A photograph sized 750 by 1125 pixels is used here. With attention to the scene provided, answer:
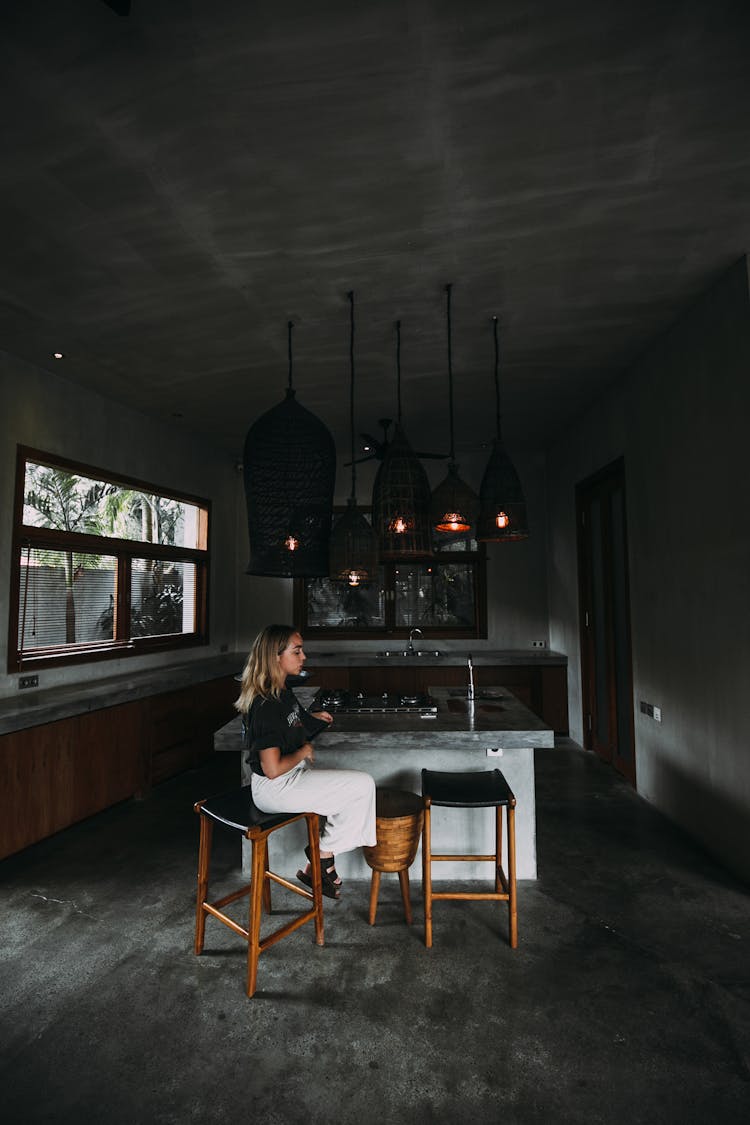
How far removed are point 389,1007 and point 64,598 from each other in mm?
3569

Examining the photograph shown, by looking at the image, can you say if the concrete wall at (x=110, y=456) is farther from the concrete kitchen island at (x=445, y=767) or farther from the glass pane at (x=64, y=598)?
the concrete kitchen island at (x=445, y=767)

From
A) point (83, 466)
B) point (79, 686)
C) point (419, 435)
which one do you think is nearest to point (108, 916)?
point (79, 686)

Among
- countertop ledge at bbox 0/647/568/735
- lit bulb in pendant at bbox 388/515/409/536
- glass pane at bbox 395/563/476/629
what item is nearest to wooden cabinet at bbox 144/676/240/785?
countertop ledge at bbox 0/647/568/735

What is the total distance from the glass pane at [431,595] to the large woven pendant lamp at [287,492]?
4.21 meters

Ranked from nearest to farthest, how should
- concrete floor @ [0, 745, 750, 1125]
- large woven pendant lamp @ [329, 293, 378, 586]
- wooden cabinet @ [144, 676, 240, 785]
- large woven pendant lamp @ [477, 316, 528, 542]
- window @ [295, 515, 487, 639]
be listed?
concrete floor @ [0, 745, 750, 1125]
large woven pendant lamp @ [477, 316, 528, 542]
large woven pendant lamp @ [329, 293, 378, 586]
wooden cabinet @ [144, 676, 240, 785]
window @ [295, 515, 487, 639]

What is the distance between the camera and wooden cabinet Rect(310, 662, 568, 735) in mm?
6035

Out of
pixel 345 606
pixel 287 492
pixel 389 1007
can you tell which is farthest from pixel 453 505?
pixel 345 606

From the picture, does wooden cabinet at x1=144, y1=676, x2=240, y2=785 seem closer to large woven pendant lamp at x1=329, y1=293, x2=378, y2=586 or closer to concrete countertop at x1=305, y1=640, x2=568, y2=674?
concrete countertop at x1=305, y1=640, x2=568, y2=674

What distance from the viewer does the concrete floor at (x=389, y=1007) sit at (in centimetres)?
173

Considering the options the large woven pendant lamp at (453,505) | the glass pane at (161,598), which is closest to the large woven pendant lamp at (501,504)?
the large woven pendant lamp at (453,505)

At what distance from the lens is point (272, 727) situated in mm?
2439

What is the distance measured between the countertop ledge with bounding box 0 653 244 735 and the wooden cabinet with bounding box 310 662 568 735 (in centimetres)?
129

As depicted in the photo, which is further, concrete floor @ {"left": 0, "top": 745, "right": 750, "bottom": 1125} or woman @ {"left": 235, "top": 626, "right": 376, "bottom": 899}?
woman @ {"left": 235, "top": 626, "right": 376, "bottom": 899}

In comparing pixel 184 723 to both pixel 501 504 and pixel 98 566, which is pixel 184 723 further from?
pixel 501 504
